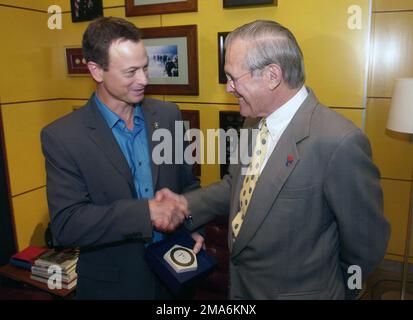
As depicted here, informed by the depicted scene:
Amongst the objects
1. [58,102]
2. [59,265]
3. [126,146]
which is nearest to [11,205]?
[59,265]

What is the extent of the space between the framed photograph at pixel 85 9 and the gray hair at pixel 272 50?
6.69 ft

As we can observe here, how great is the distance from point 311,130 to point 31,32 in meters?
2.81

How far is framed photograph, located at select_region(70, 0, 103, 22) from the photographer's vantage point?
3.21m

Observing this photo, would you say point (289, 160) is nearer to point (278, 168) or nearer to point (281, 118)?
point (278, 168)

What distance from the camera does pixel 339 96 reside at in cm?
251

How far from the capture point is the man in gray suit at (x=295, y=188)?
5.04ft

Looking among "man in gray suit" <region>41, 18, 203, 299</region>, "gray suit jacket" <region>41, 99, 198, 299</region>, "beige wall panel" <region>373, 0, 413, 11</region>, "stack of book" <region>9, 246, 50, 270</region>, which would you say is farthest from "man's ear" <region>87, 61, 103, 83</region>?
"stack of book" <region>9, 246, 50, 270</region>

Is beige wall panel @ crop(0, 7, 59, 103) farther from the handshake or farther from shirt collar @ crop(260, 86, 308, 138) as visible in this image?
shirt collar @ crop(260, 86, 308, 138)

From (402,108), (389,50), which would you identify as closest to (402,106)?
→ (402,108)

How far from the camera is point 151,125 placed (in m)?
2.02

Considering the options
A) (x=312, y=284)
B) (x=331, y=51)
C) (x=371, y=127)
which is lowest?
(x=312, y=284)

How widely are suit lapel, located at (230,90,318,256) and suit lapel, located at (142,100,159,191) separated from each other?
0.56 meters

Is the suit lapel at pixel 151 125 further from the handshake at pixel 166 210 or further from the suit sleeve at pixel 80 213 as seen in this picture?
the suit sleeve at pixel 80 213
